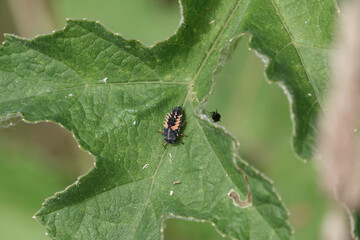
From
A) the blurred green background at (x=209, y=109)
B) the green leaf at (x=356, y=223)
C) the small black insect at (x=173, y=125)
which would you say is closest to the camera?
the green leaf at (x=356, y=223)

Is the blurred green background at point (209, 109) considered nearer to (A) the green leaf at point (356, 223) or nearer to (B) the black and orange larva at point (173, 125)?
(B) the black and orange larva at point (173, 125)

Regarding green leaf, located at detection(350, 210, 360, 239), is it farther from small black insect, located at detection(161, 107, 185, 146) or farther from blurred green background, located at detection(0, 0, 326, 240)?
blurred green background, located at detection(0, 0, 326, 240)

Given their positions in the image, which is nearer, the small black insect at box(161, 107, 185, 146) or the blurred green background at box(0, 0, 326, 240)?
the small black insect at box(161, 107, 185, 146)

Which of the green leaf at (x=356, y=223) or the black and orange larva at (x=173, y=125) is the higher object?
the black and orange larva at (x=173, y=125)

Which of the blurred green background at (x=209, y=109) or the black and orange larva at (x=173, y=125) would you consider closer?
the black and orange larva at (x=173, y=125)

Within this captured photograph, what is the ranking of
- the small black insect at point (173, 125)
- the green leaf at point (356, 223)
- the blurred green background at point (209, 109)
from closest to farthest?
the green leaf at point (356, 223) < the small black insect at point (173, 125) < the blurred green background at point (209, 109)

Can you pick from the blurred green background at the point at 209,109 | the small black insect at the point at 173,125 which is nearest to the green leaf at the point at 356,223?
the small black insect at the point at 173,125

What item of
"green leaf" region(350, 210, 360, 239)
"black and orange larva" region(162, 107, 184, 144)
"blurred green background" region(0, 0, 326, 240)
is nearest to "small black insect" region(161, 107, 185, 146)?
"black and orange larva" region(162, 107, 184, 144)

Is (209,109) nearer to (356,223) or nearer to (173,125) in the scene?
(173,125)

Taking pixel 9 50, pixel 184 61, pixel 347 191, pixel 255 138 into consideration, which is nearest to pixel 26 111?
pixel 9 50
